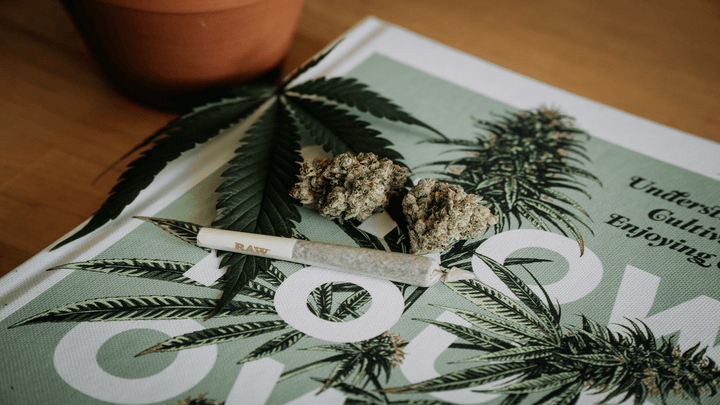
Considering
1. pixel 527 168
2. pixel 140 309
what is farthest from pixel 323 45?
pixel 140 309

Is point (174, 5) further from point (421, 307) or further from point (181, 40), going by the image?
point (421, 307)

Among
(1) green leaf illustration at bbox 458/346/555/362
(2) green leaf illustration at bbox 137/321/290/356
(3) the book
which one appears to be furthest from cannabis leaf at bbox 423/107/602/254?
(2) green leaf illustration at bbox 137/321/290/356

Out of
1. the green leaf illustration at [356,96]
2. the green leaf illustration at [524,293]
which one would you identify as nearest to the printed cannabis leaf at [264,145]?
the green leaf illustration at [356,96]

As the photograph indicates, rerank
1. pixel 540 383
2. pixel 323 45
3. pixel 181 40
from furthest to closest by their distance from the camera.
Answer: pixel 323 45
pixel 181 40
pixel 540 383

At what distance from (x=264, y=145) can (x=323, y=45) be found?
0.27 m

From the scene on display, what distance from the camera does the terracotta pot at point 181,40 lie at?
430 millimetres

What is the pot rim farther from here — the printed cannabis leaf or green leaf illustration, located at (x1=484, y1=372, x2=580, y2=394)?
Answer: green leaf illustration, located at (x1=484, y1=372, x2=580, y2=394)

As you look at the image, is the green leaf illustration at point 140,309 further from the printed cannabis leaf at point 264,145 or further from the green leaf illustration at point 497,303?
the green leaf illustration at point 497,303

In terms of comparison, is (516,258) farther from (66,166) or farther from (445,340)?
(66,166)

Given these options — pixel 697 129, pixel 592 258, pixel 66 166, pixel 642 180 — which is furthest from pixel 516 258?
pixel 66 166

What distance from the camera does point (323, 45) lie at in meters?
0.67

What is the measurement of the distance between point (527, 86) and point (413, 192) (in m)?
0.28

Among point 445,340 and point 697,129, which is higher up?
point 697,129

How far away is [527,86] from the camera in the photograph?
59 centimetres
